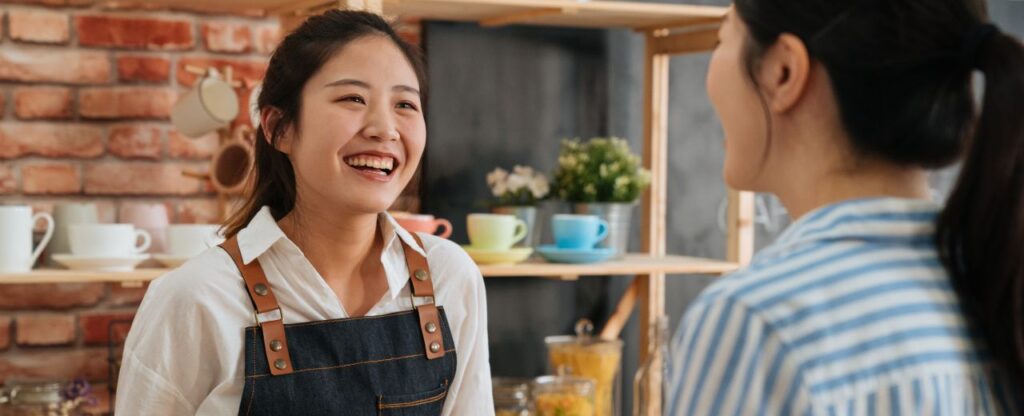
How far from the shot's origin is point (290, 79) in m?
1.65

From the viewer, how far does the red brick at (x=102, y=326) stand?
2422 mm

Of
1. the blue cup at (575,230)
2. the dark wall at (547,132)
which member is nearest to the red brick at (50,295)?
the dark wall at (547,132)

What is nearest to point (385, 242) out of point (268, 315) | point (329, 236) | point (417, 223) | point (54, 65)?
point (329, 236)

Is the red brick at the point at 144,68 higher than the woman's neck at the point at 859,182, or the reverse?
the red brick at the point at 144,68

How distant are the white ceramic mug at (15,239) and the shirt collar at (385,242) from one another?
56 cm

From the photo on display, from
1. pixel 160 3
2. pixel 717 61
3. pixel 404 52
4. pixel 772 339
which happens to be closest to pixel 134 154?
pixel 160 3

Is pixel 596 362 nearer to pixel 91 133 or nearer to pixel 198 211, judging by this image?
pixel 198 211

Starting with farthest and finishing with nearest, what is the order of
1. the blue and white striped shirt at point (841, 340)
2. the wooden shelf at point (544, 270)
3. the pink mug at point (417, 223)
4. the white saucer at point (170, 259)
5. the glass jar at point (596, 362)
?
the glass jar at point (596, 362) < the pink mug at point (417, 223) < the white saucer at point (170, 259) < the wooden shelf at point (544, 270) < the blue and white striped shirt at point (841, 340)

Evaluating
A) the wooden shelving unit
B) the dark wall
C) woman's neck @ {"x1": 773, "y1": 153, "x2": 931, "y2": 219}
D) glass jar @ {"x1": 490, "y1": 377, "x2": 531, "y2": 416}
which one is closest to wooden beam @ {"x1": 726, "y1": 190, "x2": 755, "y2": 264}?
the wooden shelving unit

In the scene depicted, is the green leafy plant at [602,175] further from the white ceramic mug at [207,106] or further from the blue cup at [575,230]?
the white ceramic mug at [207,106]

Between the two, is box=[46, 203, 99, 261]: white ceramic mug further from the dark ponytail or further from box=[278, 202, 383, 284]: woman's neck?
the dark ponytail

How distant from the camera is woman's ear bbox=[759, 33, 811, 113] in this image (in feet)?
2.87

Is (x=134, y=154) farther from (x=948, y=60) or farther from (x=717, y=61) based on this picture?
(x=948, y=60)

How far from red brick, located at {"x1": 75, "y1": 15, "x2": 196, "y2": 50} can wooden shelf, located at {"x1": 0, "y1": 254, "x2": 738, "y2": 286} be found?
48 cm
